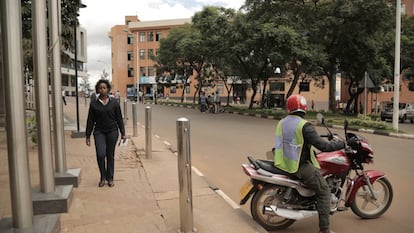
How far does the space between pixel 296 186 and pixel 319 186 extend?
0.25 metres

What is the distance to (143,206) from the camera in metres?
5.08


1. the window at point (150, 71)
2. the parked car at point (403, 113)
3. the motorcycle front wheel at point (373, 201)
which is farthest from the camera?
the window at point (150, 71)

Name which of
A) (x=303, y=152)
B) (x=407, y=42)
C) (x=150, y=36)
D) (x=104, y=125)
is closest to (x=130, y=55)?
(x=150, y=36)

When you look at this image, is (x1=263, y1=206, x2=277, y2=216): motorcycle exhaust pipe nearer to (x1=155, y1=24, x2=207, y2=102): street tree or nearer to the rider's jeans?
the rider's jeans

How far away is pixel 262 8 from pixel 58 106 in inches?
747

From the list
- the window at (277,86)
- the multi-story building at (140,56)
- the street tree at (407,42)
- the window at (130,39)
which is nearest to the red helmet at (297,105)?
the street tree at (407,42)

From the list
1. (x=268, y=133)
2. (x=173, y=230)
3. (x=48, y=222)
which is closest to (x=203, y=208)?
(x=173, y=230)

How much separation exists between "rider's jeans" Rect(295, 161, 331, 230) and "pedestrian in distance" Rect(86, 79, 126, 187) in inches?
122

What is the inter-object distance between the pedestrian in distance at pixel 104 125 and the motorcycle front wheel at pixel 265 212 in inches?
102

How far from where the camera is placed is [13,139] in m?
3.41

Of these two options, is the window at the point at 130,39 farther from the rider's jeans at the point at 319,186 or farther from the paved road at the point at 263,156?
the rider's jeans at the point at 319,186

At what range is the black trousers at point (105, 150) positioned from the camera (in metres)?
5.99

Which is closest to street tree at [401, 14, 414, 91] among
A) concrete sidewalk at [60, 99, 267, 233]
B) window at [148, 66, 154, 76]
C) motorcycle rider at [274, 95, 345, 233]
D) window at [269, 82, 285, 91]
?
concrete sidewalk at [60, 99, 267, 233]

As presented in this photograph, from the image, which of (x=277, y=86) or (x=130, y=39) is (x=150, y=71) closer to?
(x=130, y=39)
